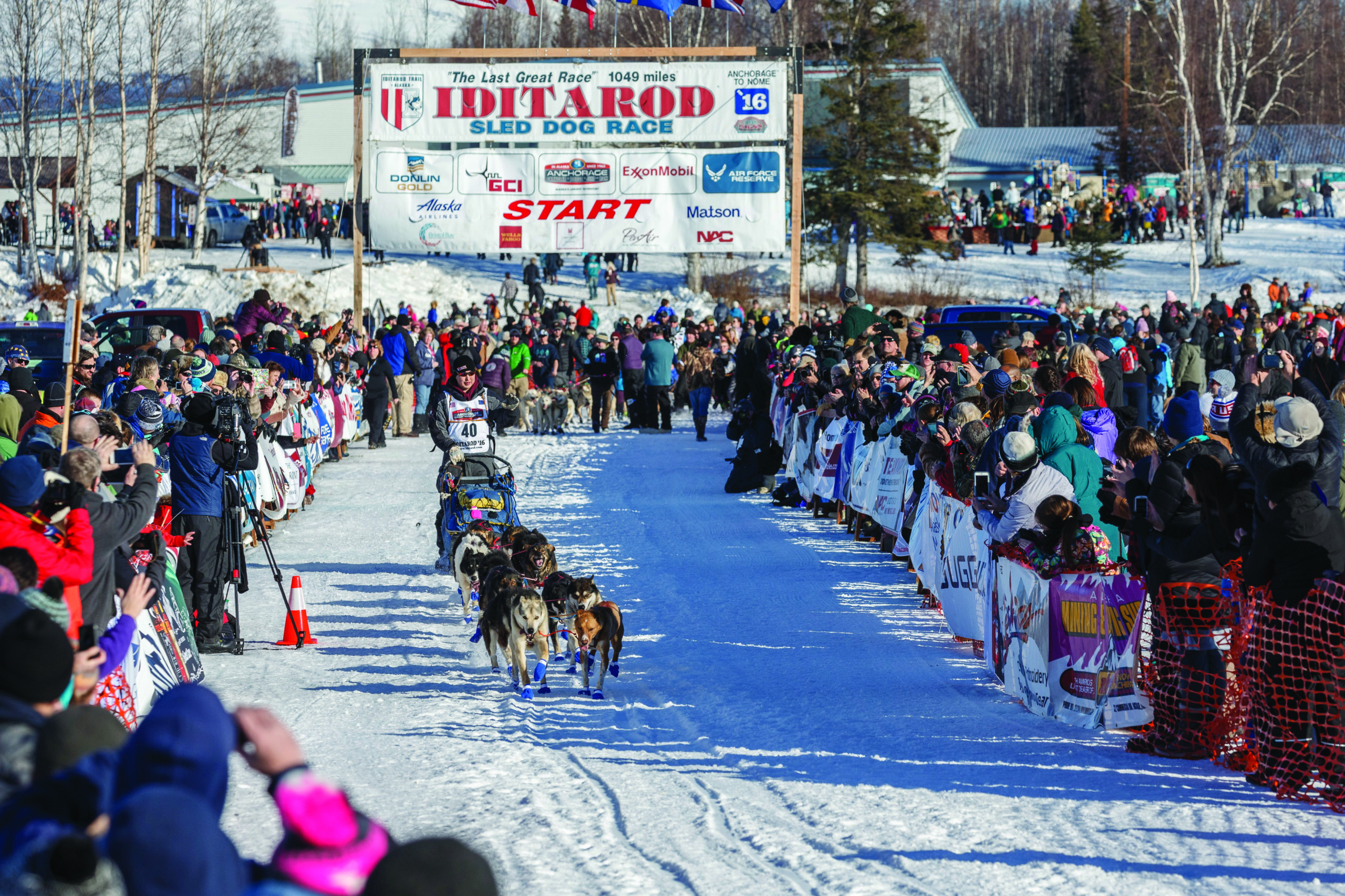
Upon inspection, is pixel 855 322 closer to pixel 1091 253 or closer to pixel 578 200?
pixel 578 200

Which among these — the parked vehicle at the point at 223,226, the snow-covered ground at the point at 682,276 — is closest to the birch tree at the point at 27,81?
the snow-covered ground at the point at 682,276

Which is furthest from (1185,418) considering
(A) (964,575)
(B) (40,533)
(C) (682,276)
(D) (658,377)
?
(C) (682,276)

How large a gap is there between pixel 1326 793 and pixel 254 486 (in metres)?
9.15

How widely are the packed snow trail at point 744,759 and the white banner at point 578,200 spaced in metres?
12.2

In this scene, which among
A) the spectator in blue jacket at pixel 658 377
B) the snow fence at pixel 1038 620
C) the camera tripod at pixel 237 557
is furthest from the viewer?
the spectator in blue jacket at pixel 658 377

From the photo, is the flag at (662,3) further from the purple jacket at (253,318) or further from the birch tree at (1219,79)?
the birch tree at (1219,79)

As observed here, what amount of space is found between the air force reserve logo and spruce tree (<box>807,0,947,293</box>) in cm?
1856

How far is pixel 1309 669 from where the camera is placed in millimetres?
5375

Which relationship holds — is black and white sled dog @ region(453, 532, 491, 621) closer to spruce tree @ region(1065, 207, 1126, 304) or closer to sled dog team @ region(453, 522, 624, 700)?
sled dog team @ region(453, 522, 624, 700)

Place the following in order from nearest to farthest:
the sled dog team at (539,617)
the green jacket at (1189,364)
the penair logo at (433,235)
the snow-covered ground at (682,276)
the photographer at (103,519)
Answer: the photographer at (103,519)
the sled dog team at (539,617)
the green jacket at (1189,364)
the penair logo at (433,235)
the snow-covered ground at (682,276)

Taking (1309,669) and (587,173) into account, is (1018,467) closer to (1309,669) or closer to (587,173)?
(1309,669)

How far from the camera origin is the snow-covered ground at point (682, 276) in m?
33.1

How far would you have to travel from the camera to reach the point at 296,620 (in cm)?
845

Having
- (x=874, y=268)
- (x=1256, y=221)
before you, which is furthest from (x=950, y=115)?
(x=874, y=268)
